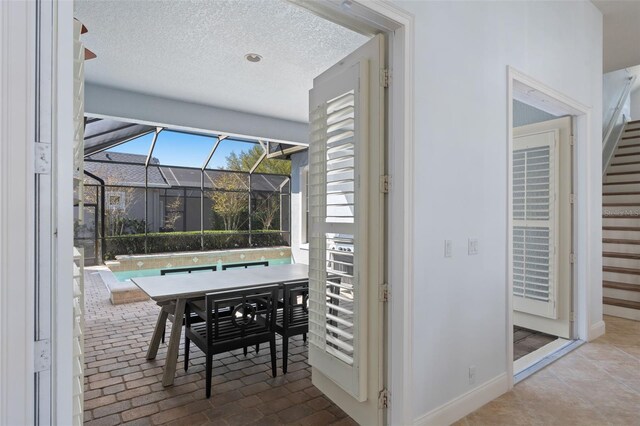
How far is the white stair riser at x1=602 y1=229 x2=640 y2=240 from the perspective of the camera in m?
4.86

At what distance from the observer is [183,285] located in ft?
10.6

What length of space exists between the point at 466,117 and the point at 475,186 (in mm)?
447

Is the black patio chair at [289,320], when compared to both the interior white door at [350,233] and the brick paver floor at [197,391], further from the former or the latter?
the interior white door at [350,233]

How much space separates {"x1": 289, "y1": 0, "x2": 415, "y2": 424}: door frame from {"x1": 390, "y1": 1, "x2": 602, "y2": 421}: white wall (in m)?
0.07

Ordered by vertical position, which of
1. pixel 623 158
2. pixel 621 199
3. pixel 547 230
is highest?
pixel 623 158

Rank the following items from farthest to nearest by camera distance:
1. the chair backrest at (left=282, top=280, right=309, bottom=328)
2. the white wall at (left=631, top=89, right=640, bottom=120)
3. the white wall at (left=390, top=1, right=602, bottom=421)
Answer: the white wall at (left=631, top=89, right=640, bottom=120) < the chair backrest at (left=282, top=280, right=309, bottom=328) < the white wall at (left=390, top=1, right=602, bottom=421)

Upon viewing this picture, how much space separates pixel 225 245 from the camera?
9836mm

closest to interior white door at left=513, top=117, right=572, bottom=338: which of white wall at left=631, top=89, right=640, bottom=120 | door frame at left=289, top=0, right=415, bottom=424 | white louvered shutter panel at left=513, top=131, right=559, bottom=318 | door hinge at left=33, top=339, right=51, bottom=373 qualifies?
white louvered shutter panel at left=513, top=131, right=559, bottom=318

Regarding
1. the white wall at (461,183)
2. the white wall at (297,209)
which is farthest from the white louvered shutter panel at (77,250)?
the white wall at (297,209)

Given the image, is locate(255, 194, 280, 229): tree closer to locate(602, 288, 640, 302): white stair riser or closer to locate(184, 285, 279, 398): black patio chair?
locate(184, 285, 279, 398): black patio chair

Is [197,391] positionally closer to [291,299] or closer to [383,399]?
[291,299]

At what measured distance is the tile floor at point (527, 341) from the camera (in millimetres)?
3437

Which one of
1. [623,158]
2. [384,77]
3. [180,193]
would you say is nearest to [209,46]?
[384,77]

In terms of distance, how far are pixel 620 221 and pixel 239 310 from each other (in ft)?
17.4
